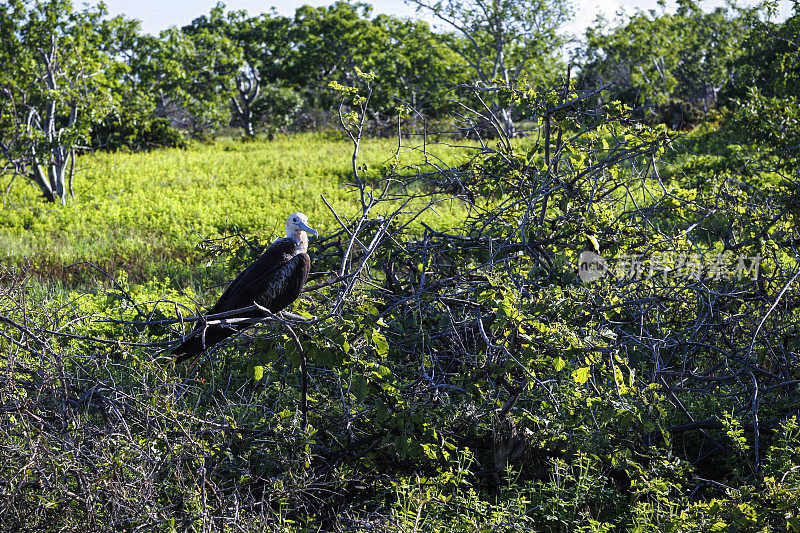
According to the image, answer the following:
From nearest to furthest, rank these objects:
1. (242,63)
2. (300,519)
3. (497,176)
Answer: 1. (300,519)
2. (497,176)
3. (242,63)

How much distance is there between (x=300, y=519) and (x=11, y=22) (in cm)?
1094

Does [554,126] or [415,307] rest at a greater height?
[554,126]

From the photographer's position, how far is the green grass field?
301 inches

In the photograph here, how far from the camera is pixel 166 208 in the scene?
9.91 metres

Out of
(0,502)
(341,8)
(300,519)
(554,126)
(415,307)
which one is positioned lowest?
(300,519)

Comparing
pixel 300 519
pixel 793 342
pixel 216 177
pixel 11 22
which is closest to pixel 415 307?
pixel 300 519

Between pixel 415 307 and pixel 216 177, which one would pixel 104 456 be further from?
pixel 216 177

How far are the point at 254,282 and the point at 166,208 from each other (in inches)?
273

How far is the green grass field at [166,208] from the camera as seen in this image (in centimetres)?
764

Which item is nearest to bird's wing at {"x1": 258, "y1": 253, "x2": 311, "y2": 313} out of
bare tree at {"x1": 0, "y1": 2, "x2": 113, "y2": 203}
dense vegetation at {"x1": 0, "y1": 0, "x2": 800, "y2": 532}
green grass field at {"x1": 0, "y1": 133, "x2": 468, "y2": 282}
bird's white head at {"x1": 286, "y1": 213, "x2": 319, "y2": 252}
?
dense vegetation at {"x1": 0, "y1": 0, "x2": 800, "y2": 532}

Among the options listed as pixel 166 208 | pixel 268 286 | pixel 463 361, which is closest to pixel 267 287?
pixel 268 286

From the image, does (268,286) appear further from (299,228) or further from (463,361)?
(463,361)

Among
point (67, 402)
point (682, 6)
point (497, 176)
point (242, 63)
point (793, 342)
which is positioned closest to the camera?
point (67, 402)

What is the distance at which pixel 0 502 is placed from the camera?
2.52 metres
